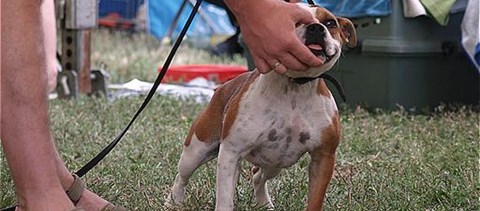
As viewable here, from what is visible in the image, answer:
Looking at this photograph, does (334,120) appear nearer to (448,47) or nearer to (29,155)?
(29,155)

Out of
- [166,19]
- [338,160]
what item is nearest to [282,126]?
[338,160]

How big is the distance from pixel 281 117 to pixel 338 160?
125cm

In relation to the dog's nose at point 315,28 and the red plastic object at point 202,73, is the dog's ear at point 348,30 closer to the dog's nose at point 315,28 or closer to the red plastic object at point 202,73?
the dog's nose at point 315,28

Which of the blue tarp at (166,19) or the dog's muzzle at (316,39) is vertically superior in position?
the dog's muzzle at (316,39)

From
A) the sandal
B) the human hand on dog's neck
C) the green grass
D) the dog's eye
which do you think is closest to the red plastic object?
the green grass

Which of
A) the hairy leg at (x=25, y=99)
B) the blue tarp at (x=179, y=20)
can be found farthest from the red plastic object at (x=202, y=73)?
the hairy leg at (x=25, y=99)

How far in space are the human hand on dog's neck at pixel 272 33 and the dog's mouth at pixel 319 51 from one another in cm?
7

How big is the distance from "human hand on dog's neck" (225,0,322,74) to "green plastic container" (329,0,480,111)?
2927 millimetres

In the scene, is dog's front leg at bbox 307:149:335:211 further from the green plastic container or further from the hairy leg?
the green plastic container

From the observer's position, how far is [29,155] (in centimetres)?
210

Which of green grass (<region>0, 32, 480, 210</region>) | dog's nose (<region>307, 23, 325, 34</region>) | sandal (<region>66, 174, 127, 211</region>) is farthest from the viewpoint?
A: green grass (<region>0, 32, 480, 210</region>)

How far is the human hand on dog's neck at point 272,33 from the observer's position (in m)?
1.90

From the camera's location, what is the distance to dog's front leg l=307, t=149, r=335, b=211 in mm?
2297

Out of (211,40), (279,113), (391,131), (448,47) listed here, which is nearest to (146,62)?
(211,40)
